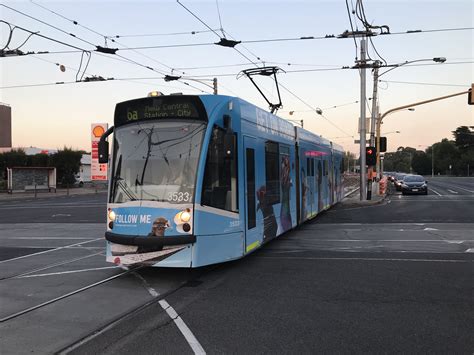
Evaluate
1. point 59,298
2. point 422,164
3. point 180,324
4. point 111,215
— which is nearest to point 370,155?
point 111,215

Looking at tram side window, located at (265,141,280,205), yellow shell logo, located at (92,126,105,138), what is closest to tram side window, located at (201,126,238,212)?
tram side window, located at (265,141,280,205)

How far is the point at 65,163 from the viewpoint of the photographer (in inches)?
2443

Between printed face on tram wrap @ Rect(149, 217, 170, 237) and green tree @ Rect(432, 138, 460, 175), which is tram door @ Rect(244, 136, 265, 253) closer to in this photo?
printed face on tram wrap @ Rect(149, 217, 170, 237)

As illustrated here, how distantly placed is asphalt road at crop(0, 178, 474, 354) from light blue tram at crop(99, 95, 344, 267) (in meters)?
0.60

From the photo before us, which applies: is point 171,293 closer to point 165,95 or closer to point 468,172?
point 165,95

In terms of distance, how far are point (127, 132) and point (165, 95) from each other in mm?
927

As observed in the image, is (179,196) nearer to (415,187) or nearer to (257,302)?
(257,302)

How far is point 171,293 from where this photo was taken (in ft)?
23.7

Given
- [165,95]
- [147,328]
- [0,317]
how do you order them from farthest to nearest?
1. [165,95]
2. [0,317]
3. [147,328]

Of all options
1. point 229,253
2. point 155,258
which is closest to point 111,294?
point 155,258

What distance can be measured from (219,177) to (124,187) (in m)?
1.61

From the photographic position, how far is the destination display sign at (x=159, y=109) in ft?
26.6

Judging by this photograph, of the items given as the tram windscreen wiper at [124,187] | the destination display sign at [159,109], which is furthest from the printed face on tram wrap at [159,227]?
the destination display sign at [159,109]

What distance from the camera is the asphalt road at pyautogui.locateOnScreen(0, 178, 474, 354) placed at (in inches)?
200
